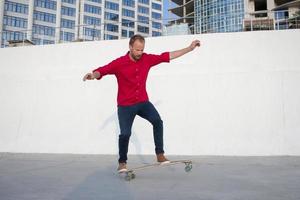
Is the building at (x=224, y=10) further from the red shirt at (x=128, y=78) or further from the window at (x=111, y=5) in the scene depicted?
the window at (x=111, y=5)

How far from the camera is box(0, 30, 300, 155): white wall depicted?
6.58 m

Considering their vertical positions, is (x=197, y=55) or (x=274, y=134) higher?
(x=197, y=55)

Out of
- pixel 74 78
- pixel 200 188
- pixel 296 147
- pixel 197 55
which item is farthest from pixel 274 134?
pixel 74 78

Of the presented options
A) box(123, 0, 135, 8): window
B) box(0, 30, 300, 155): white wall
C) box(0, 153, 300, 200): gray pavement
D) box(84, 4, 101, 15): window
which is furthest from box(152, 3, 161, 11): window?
box(0, 153, 300, 200): gray pavement

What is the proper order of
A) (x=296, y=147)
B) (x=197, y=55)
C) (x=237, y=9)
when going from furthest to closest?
1. (x=237, y=9)
2. (x=197, y=55)
3. (x=296, y=147)

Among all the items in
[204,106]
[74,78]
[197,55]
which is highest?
[197,55]

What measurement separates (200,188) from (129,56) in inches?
72.0

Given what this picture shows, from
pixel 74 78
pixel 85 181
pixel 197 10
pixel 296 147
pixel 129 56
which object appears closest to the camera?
pixel 85 181

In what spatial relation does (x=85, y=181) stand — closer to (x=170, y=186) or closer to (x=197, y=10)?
(x=170, y=186)

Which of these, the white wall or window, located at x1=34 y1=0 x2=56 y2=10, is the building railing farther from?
window, located at x1=34 y1=0 x2=56 y2=10

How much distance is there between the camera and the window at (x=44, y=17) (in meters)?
59.0

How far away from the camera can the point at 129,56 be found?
3.48m

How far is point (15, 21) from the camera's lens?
55.7 meters

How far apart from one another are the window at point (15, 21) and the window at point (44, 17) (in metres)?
2.74
